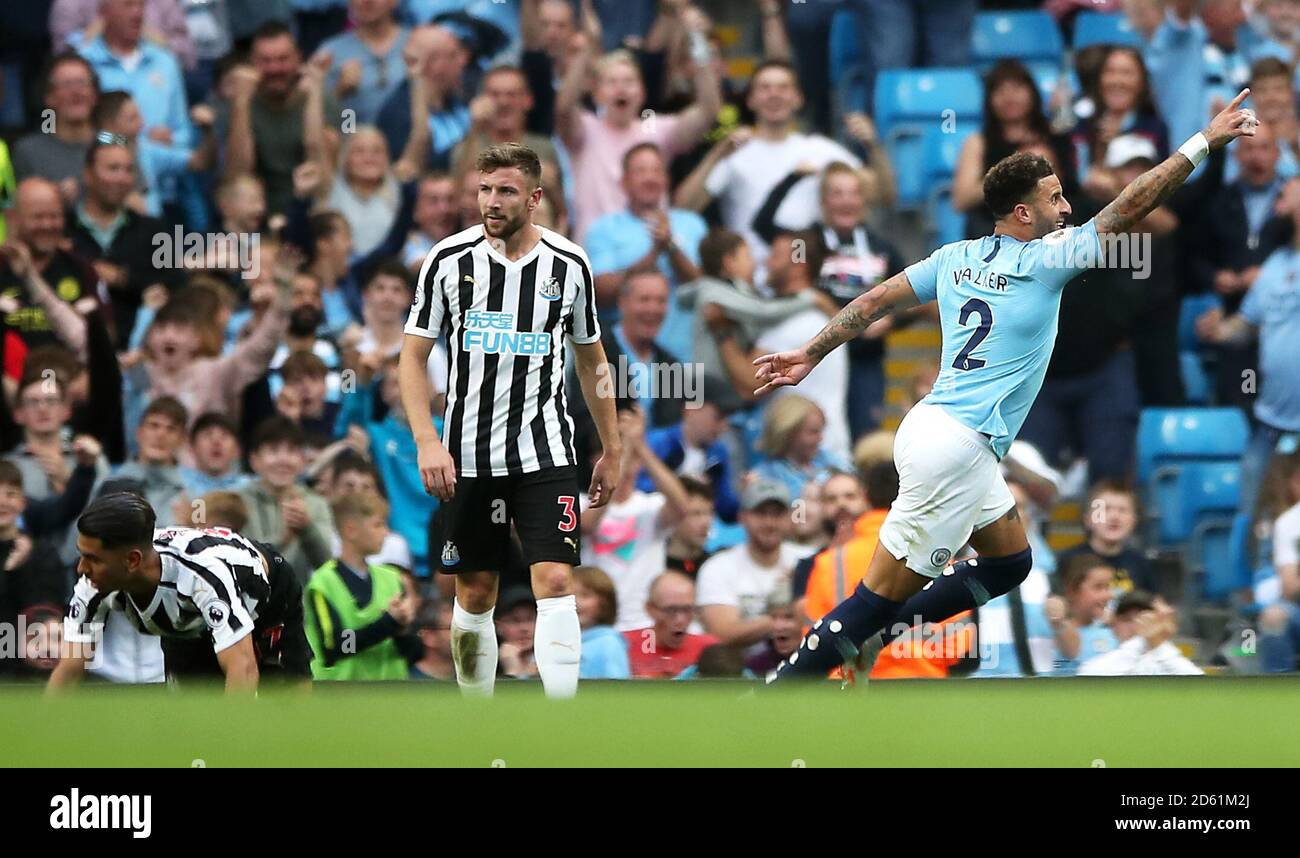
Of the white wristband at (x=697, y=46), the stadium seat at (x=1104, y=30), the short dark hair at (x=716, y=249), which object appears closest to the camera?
the short dark hair at (x=716, y=249)

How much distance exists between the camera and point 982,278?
7301mm

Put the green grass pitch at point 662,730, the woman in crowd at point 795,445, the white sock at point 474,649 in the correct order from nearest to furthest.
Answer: the green grass pitch at point 662,730 → the white sock at point 474,649 → the woman in crowd at point 795,445

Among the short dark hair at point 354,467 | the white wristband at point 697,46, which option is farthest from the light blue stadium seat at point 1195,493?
the short dark hair at point 354,467

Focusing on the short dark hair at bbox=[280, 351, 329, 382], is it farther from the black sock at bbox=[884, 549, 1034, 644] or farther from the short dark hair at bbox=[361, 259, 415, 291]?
the black sock at bbox=[884, 549, 1034, 644]

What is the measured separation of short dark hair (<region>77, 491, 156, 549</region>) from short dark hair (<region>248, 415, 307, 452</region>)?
3.63m

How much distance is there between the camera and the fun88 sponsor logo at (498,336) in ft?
24.6

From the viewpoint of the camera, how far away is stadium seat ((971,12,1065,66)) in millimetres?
12344

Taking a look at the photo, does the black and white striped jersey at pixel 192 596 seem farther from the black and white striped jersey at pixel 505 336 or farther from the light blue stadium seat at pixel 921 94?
the light blue stadium seat at pixel 921 94

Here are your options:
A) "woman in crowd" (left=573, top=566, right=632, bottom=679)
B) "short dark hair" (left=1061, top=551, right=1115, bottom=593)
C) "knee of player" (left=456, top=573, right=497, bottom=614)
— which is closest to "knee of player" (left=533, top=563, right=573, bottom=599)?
"knee of player" (left=456, top=573, right=497, bottom=614)

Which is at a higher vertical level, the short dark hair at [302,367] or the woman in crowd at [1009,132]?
the woman in crowd at [1009,132]

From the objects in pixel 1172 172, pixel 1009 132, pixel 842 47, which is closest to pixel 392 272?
pixel 842 47
